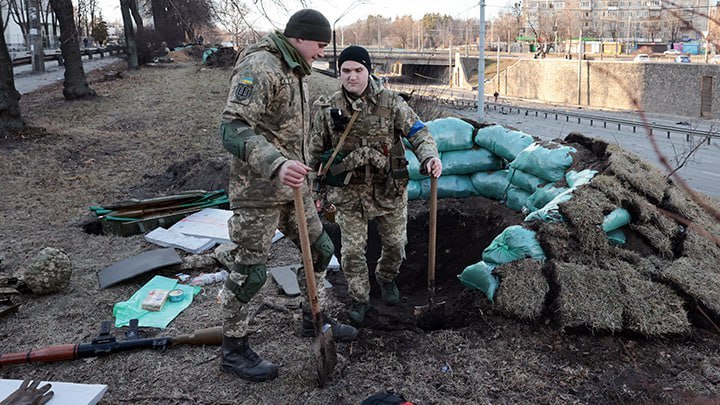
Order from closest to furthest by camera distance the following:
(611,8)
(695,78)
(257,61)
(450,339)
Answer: (611,8)
(257,61)
(450,339)
(695,78)

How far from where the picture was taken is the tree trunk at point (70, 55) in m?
12.5

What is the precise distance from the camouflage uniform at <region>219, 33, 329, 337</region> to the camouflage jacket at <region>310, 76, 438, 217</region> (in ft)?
2.23

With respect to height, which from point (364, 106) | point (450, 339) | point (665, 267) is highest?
point (364, 106)

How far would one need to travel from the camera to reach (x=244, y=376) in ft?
8.98

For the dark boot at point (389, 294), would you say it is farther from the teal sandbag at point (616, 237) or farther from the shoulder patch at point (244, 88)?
the shoulder patch at point (244, 88)

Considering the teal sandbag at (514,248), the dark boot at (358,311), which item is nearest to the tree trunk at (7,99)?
the dark boot at (358,311)

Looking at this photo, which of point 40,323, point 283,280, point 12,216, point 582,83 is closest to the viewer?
point 40,323

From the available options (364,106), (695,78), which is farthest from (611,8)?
(695,78)

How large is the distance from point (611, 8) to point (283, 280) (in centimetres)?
290

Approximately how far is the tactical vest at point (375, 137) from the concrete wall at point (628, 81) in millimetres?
23609

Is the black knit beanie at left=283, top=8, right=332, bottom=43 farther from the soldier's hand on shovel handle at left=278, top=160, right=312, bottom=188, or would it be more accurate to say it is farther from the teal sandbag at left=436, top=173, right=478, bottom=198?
the teal sandbag at left=436, top=173, right=478, bottom=198

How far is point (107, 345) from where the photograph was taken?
3.00 metres

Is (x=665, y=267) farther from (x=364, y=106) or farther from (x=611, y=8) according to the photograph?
(x=611, y=8)

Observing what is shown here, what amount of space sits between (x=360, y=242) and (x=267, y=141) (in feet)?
3.88
